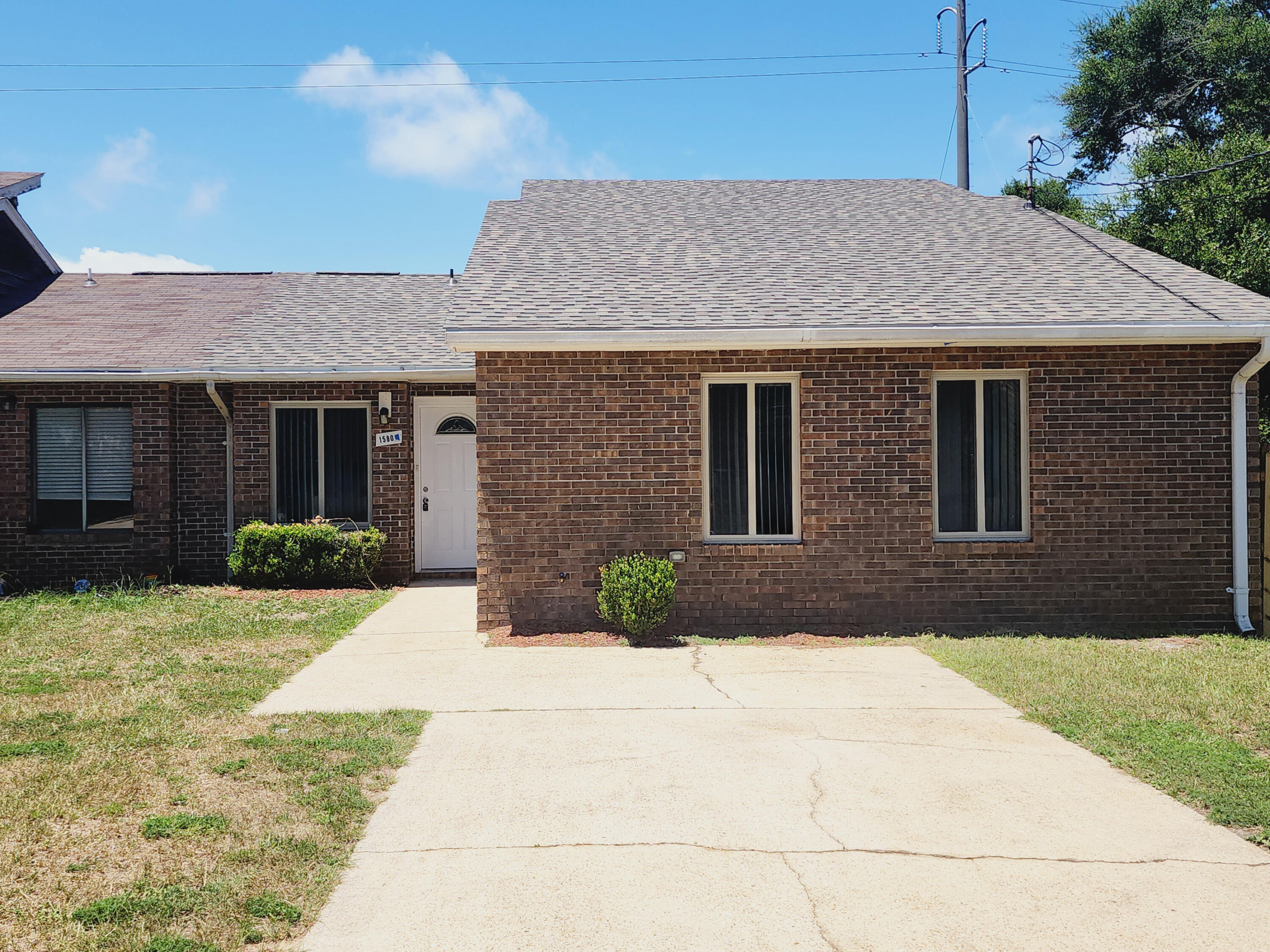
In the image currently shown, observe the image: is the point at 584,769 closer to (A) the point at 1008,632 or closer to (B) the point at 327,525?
(A) the point at 1008,632

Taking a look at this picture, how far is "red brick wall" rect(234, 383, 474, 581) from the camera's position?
13.6 metres

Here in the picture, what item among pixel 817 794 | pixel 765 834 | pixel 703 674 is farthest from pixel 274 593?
pixel 765 834

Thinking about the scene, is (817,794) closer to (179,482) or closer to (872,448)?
(872,448)

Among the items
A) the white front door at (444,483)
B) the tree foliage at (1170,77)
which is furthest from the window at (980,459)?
the tree foliage at (1170,77)

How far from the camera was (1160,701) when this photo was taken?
694cm

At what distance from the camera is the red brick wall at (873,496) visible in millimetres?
9648

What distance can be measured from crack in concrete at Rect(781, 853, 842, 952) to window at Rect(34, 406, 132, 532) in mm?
11855

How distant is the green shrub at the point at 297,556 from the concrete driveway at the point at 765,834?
19.0 feet

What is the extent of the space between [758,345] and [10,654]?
23.1ft

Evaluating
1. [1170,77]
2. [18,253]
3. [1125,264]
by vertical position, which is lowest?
[1125,264]

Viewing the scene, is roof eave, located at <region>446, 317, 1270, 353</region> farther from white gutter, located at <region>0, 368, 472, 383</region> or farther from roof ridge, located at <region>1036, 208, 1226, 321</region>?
white gutter, located at <region>0, 368, 472, 383</region>

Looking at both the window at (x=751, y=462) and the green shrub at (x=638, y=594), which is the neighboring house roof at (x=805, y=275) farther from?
the green shrub at (x=638, y=594)

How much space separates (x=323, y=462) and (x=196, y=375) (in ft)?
6.32

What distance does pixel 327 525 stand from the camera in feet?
43.2
